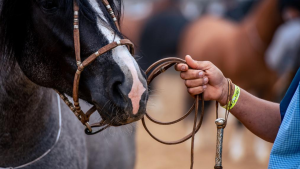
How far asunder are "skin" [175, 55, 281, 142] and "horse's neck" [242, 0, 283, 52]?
3.91 meters

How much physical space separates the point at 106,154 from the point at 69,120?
0.52 metres

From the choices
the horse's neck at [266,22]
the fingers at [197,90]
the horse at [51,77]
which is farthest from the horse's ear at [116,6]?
the horse's neck at [266,22]

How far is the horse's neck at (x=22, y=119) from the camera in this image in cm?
184

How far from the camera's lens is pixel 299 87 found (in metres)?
1.57

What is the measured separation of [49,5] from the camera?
65.2 inches

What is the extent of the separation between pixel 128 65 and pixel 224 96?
50 centimetres

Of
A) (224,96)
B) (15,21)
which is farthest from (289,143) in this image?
(15,21)

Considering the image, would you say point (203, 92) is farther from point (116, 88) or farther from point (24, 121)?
point (24, 121)

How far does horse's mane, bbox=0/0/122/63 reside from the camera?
5.37ft

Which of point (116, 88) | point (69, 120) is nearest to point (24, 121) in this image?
point (69, 120)

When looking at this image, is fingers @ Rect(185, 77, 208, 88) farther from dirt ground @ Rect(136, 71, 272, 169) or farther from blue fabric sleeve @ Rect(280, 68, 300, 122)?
dirt ground @ Rect(136, 71, 272, 169)

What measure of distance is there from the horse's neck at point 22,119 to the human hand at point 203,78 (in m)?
0.64

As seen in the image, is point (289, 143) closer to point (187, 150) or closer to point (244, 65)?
point (244, 65)

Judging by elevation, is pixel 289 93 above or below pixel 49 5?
below
